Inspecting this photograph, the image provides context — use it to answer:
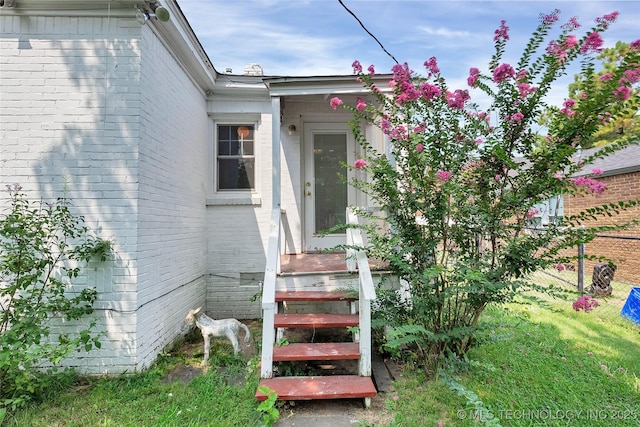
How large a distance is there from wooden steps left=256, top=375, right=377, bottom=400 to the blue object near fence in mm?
4415

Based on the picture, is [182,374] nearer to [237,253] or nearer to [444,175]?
[237,253]

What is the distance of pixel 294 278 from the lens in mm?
3703

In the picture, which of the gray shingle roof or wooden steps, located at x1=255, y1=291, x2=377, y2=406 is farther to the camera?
the gray shingle roof

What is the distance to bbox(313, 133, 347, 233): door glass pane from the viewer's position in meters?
5.43

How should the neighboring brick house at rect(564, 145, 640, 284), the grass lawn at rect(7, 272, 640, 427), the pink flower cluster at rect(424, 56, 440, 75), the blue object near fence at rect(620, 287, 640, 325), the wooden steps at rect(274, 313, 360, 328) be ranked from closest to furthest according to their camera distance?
1. the grass lawn at rect(7, 272, 640, 427)
2. the pink flower cluster at rect(424, 56, 440, 75)
3. the wooden steps at rect(274, 313, 360, 328)
4. the blue object near fence at rect(620, 287, 640, 325)
5. the neighboring brick house at rect(564, 145, 640, 284)

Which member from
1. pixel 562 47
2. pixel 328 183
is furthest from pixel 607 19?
pixel 328 183

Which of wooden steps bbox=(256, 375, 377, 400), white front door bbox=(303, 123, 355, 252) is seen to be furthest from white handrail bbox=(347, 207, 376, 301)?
white front door bbox=(303, 123, 355, 252)

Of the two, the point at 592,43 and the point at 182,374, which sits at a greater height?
the point at 592,43

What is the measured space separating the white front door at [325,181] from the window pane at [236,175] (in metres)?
0.95

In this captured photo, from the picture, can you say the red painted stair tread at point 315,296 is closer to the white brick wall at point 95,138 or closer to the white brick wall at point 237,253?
the white brick wall at point 95,138

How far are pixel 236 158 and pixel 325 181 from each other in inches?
62.3

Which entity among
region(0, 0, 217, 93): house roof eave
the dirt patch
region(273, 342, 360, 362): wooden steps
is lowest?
the dirt patch

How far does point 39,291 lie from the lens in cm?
286

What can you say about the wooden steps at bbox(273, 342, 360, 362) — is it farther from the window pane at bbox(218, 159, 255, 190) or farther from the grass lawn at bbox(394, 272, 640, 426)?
the window pane at bbox(218, 159, 255, 190)
